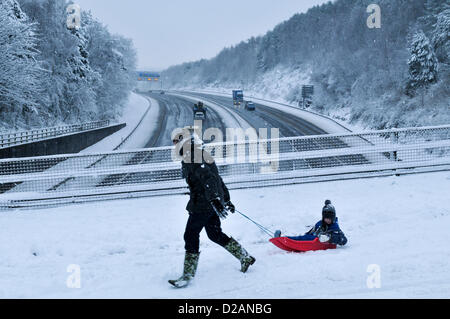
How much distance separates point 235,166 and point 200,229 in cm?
517

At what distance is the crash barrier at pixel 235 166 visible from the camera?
9000mm

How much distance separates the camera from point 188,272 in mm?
4633

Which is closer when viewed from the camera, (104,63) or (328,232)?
(328,232)

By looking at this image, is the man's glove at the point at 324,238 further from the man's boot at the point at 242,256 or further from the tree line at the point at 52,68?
the tree line at the point at 52,68

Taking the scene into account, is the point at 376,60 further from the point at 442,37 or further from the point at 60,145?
the point at 60,145

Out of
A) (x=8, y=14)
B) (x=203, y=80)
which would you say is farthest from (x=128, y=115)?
(x=203, y=80)

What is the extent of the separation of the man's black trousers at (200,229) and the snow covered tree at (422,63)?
4185cm

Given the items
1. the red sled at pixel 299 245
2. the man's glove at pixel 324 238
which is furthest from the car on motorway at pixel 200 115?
the man's glove at pixel 324 238

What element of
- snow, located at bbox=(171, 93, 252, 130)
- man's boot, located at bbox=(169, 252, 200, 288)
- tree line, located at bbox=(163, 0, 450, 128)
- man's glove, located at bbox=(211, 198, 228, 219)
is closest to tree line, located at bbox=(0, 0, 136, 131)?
snow, located at bbox=(171, 93, 252, 130)

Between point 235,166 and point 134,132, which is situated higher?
point 134,132

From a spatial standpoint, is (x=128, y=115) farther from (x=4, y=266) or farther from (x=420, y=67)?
(x=4, y=266)

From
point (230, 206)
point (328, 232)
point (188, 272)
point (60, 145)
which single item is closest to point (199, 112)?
point (60, 145)

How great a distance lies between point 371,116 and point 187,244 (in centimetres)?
4223

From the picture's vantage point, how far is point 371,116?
42.5 m
